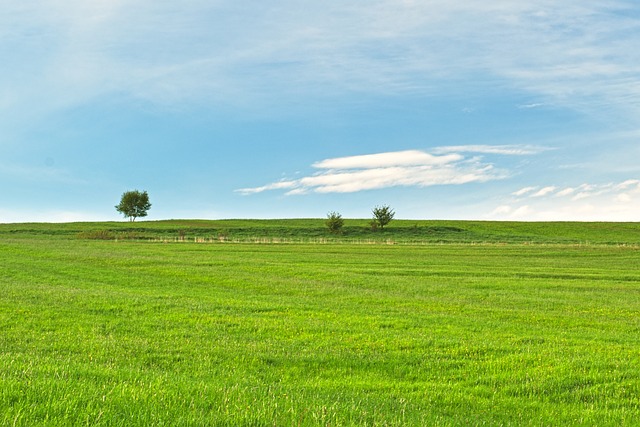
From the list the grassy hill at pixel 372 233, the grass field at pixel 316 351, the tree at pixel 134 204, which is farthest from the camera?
the tree at pixel 134 204

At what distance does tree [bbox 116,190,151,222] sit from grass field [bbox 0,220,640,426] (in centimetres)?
10448

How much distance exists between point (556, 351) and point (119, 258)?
35.1 m

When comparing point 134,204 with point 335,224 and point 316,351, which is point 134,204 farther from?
point 316,351

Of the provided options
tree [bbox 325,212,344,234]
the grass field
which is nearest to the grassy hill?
tree [bbox 325,212,344,234]

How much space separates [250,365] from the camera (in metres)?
12.0

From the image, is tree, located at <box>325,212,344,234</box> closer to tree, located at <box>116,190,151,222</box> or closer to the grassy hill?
the grassy hill

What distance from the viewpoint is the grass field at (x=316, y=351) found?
23.5 ft

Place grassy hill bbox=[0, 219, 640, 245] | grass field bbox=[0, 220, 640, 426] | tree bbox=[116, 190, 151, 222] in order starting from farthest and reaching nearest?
tree bbox=[116, 190, 151, 222]
grassy hill bbox=[0, 219, 640, 245]
grass field bbox=[0, 220, 640, 426]

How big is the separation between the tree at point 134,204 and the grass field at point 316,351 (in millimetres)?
104482

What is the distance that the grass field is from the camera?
7.17 meters

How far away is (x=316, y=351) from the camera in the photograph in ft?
43.6

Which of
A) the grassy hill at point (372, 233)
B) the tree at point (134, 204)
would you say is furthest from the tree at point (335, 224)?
the tree at point (134, 204)

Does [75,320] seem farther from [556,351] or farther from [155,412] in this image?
[556,351]

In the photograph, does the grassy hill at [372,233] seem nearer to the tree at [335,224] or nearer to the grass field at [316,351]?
the tree at [335,224]
